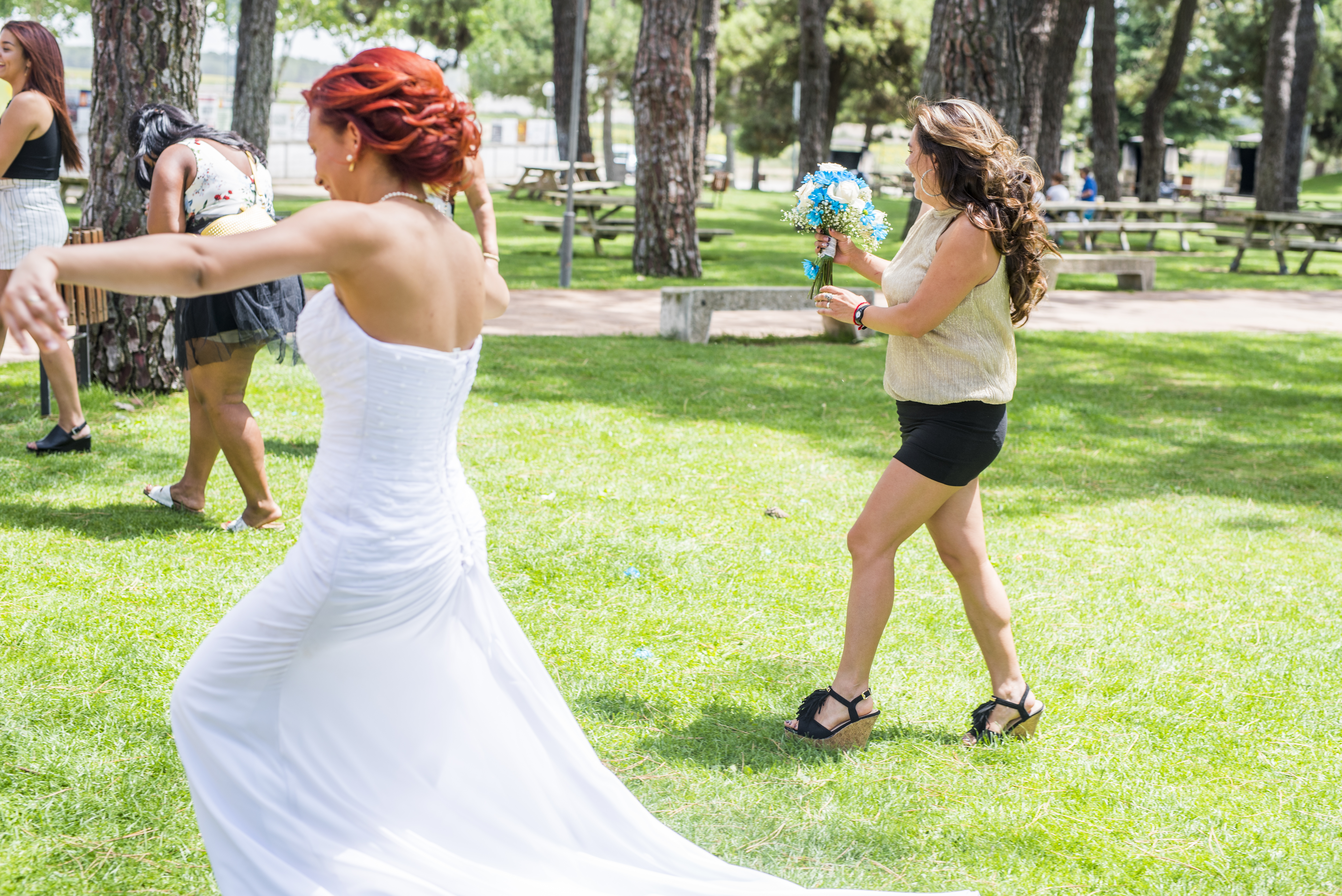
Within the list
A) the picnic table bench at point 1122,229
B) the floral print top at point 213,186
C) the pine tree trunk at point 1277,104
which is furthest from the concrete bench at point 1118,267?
the floral print top at point 213,186

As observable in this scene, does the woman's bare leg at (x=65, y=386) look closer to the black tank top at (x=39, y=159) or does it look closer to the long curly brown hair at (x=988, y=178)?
the black tank top at (x=39, y=159)

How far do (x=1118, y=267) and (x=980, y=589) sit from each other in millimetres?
14016

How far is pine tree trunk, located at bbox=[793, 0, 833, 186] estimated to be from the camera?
26.6m

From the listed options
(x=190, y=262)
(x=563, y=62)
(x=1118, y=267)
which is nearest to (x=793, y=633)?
(x=190, y=262)

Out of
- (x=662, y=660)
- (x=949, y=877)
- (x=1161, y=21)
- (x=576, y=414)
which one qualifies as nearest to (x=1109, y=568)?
(x=662, y=660)

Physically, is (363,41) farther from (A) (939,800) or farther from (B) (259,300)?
(A) (939,800)

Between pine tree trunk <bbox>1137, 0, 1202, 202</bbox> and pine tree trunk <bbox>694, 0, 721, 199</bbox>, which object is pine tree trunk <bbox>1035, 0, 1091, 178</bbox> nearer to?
pine tree trunk <bbox>1137, 0, 1202, 202</bbox>

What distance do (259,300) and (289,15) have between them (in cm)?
4136

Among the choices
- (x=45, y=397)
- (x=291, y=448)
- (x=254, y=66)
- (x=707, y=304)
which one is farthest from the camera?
(x=254, y=66)

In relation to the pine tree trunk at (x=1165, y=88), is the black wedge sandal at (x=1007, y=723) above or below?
below

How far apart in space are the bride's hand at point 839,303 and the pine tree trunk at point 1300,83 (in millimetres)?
27069

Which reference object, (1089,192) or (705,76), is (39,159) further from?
(1089,192)

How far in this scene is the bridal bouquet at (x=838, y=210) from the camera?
386 centimetres

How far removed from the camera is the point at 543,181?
1180 inches
